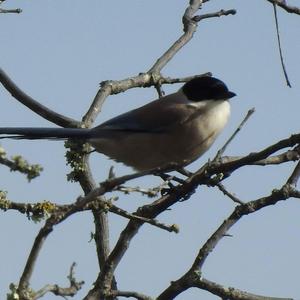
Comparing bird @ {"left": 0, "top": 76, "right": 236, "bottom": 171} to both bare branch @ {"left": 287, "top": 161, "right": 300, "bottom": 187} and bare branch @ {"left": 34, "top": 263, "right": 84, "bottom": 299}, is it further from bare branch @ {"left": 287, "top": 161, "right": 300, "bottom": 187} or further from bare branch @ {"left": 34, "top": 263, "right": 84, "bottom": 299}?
bare branch @ {"left": 34, "top": 263, "right": 84, "bottom": 299}

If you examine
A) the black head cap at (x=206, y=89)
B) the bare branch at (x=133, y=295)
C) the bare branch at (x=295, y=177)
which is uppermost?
the black head cap at (x=206, y=89)

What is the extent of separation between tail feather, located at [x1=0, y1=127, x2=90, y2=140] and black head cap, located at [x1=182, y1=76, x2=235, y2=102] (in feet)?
3.55

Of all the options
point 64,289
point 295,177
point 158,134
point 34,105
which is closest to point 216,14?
point 158,134

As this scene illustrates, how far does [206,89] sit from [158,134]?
0.77 m

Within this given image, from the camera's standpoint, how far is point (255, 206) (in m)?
4.13

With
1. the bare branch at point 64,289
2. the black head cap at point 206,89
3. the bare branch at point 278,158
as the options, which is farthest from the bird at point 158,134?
the bare branch at point 64,289

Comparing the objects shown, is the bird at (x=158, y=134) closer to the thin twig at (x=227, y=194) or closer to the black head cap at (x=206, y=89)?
the black head cap at (x=206, y=89)

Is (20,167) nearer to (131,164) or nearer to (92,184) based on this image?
(92,184)

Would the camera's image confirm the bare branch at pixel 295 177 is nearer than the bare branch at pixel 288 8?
Yes

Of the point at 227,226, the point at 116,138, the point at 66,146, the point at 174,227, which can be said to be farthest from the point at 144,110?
the point at 174,227

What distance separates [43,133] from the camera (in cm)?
487

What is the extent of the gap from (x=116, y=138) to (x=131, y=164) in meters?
0.19

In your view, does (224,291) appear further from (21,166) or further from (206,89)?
(206,89)

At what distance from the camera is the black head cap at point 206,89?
19.4 feet
